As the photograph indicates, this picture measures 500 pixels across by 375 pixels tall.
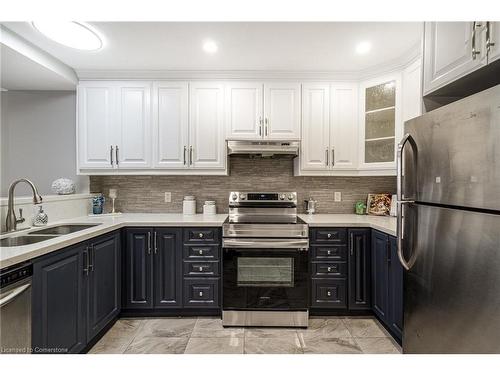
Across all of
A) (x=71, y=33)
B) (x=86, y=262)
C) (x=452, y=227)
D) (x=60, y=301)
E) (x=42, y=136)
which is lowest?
(x=60, y=301)

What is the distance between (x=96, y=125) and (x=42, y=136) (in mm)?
708

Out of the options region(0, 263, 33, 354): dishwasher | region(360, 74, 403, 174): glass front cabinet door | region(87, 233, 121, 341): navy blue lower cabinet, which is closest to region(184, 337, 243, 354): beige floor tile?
region(87, 233, 121, 341): navy blue lower cabinet

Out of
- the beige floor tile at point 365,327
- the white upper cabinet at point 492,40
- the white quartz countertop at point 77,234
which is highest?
the white upper cabinet at point 492,40

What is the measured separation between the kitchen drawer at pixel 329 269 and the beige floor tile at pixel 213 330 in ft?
2.71

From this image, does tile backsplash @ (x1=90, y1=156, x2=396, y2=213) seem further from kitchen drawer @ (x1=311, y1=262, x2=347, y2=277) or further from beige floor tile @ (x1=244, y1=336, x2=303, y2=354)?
beige floor tile @ (x1=244, y1=336, x2=303, y2=354)

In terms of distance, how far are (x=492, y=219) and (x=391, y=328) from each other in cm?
158

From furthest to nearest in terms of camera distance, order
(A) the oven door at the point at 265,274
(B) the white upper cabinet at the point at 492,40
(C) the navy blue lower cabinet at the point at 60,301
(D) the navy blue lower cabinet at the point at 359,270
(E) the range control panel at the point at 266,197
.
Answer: (E) the range control panel at the point at 266,197, (D) the navy blue lower cabinet at the point at 359,270, (A) the oven door at the point at 265,274, (C) the navy blue lower cabinet at the point at 60,301, (B) the white upper cabinet at the point at 492,40

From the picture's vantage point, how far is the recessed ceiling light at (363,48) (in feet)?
7.06

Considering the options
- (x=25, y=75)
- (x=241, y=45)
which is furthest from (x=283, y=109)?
(x=25, y=75)

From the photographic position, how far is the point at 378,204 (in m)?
2.83

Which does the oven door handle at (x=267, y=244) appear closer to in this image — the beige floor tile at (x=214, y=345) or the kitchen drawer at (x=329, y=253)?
the kitchen drawer at (x=329, y=253)

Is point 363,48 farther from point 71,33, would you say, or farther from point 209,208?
point 71,33

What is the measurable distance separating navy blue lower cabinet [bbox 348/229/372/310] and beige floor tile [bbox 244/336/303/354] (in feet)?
2.24

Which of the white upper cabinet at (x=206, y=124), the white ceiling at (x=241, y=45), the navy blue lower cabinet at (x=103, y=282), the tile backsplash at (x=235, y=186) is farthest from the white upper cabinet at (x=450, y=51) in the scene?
the navy blue lower cabinet at (x=103, y=282)
